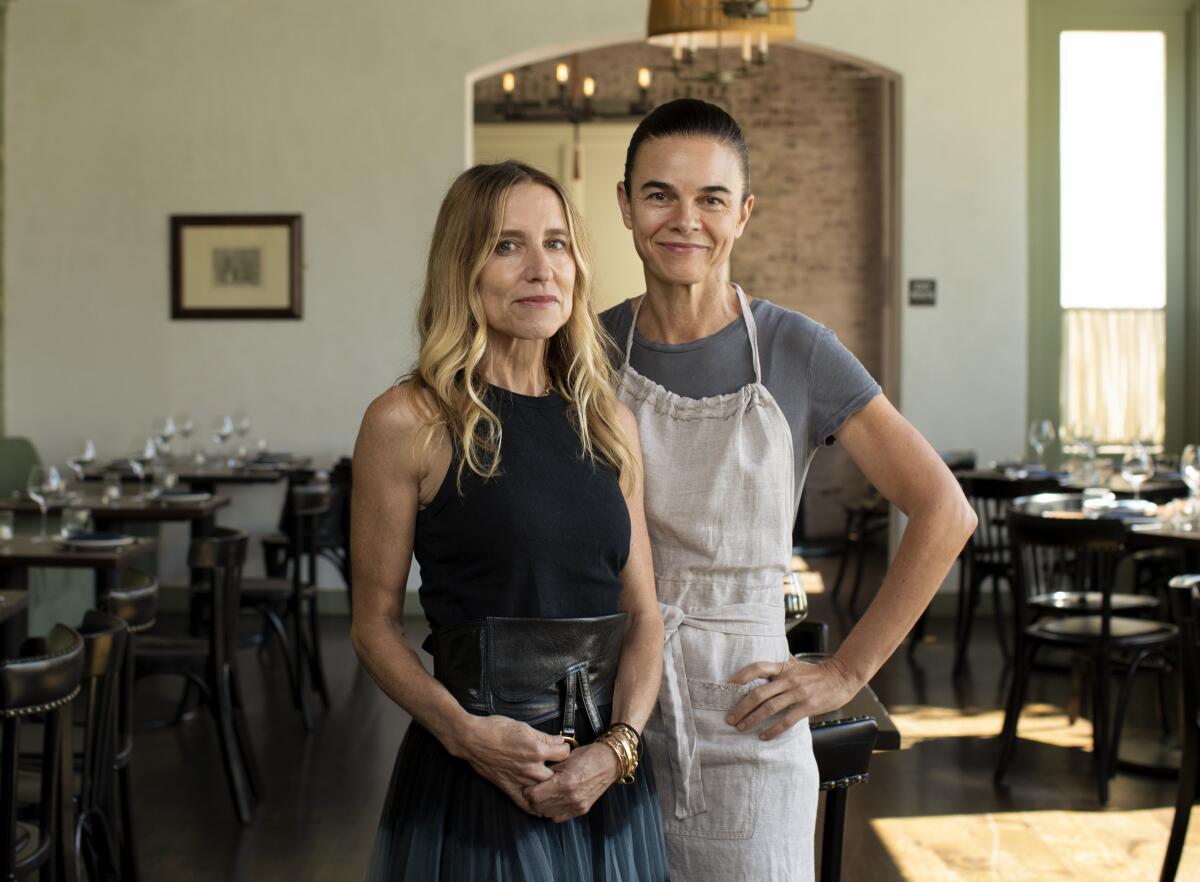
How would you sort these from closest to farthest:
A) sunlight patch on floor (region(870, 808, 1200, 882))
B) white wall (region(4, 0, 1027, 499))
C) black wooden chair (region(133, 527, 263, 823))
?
1. sunlight patch on floor (region(870, 808, 1200, 882))
2. black wooden chair (region(133, 527, 263, 823))
3. white wall (region(4, 0, 1027, 499))

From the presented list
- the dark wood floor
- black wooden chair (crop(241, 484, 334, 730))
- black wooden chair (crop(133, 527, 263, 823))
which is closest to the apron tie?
the dark wood floor

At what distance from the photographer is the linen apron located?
77.7 inches

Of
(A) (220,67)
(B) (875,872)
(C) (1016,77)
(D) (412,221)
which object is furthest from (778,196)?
(B) (875,872)

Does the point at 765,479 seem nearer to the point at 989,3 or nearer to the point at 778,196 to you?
the point at 989,3

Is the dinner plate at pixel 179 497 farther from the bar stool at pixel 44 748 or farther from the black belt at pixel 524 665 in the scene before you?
the black belt at pixel 524 665

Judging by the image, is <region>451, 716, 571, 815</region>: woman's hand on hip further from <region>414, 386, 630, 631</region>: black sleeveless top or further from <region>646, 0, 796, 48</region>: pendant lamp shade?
<region>646, 0, 796, 48</region>: pendant lamp shade

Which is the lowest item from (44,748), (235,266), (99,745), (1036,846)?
(1036,846)

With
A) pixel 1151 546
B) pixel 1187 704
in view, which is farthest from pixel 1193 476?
pixel 1187 704

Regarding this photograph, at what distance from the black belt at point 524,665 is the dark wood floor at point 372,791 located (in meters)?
2.53

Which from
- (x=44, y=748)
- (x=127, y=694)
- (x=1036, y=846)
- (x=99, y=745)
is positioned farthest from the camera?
(x=1036, y=846)

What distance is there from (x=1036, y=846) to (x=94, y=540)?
3292mm

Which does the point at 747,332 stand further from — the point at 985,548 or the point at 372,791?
the point at 985,548

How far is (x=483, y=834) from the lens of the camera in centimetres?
180

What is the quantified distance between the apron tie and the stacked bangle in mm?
137
